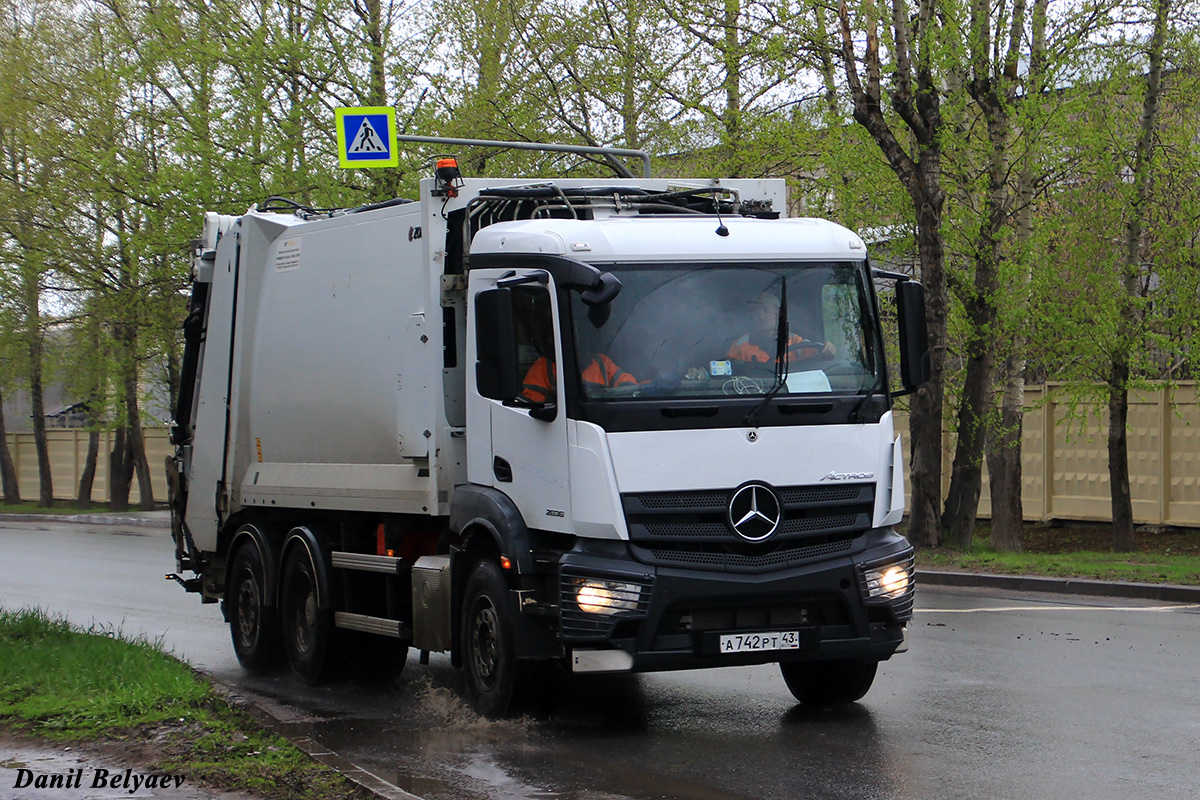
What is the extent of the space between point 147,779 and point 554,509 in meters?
2.50

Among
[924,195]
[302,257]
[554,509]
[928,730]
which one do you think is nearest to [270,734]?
[554,509]

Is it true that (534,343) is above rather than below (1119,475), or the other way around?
above

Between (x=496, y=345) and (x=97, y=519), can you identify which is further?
(x=97, y=519)

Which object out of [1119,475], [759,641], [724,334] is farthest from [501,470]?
[1119,475]

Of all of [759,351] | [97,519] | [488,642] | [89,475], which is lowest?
[97,519]

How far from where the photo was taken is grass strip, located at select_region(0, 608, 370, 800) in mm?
6723

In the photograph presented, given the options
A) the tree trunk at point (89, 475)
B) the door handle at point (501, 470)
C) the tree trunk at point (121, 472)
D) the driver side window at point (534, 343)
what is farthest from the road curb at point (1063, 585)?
the tree trunk at point (89, 475)

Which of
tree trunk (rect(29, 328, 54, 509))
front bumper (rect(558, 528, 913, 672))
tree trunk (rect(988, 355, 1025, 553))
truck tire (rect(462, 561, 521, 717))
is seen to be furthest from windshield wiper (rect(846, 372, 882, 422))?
tree trunk (rect(29, 328, 54, 509))

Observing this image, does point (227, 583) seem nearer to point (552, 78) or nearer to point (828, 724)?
point (828, 724)

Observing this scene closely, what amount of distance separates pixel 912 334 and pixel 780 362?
101 cm

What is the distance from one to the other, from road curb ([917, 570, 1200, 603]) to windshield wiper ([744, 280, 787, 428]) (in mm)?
8264

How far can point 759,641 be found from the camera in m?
8.02

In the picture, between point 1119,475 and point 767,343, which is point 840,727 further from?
point 1119,475

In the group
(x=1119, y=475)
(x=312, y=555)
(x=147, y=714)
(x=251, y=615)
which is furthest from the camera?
(x=1119, y=475)
